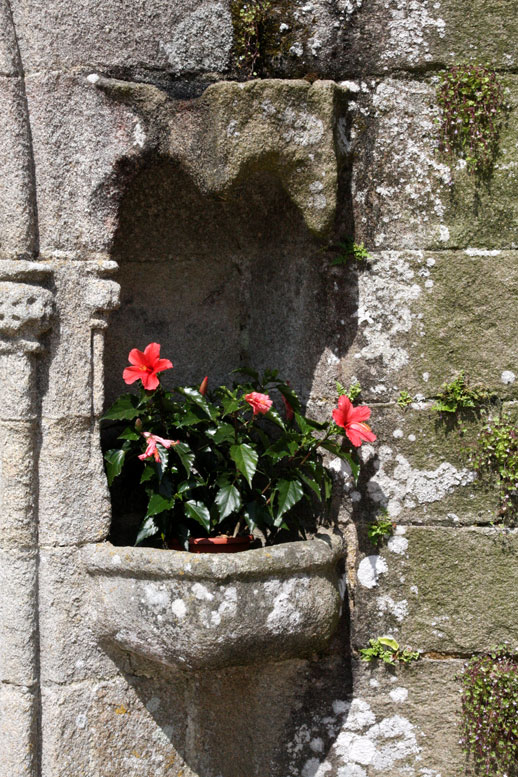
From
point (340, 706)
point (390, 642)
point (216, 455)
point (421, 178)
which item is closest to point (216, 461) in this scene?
point (216, 455)

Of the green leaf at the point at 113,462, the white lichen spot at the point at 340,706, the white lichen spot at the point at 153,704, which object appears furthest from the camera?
the white lichen spot at the point at 340,706

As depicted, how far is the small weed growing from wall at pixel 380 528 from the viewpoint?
2881mm

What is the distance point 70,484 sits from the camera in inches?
104

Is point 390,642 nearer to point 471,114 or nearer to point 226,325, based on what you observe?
point 226,325

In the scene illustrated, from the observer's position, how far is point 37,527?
8.68 feet

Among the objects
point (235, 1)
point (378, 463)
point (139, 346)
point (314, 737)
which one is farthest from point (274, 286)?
point (314, 737)

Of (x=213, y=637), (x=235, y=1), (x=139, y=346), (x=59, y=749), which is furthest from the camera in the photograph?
(x=139, y=346)

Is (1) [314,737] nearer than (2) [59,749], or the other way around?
(2) [59,749]

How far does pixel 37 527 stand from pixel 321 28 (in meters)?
2.00

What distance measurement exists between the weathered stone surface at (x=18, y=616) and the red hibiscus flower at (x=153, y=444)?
49 centimetres

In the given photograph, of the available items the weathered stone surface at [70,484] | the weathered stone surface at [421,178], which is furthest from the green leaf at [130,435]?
the weathered stone surface at [421,178]

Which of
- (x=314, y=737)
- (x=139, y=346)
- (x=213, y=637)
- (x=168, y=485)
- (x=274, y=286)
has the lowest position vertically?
(x=314, y=737)

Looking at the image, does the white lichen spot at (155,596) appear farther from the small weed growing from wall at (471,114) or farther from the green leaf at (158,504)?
the small weed growing from wall at (471,114)

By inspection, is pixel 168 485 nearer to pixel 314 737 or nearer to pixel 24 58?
pixel 314 737
